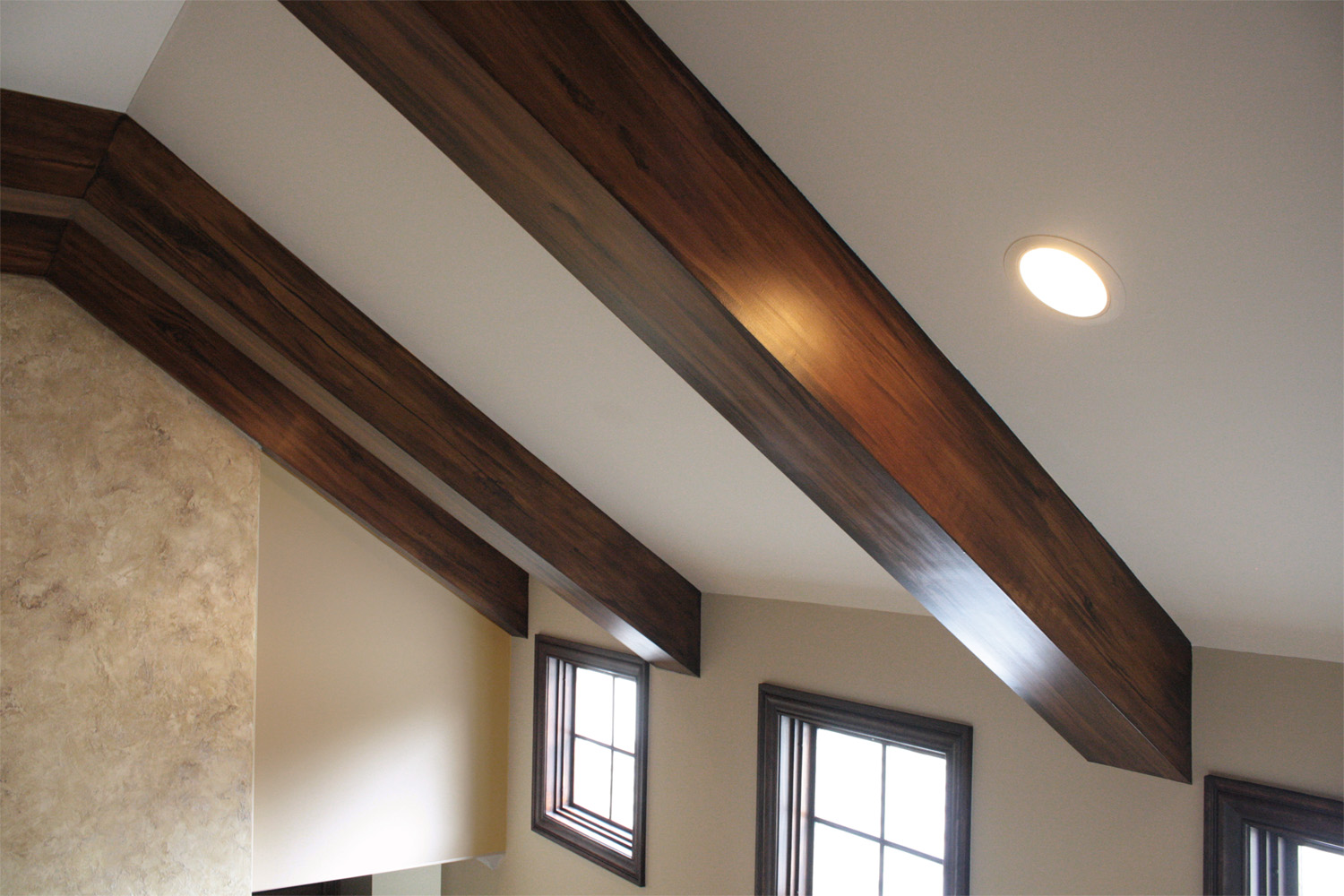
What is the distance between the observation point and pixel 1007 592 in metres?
1.84

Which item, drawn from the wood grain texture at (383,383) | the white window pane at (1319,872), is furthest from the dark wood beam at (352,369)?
the white window pane at (1319,872)

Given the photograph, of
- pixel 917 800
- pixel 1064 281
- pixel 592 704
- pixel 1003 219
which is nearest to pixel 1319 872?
pixel 917 800

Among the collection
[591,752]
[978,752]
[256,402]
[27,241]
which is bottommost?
[591,752]

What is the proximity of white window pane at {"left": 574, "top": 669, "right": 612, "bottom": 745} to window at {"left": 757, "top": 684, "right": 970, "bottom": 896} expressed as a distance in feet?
3.91

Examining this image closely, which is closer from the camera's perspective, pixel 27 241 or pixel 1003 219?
pixel 1003 219

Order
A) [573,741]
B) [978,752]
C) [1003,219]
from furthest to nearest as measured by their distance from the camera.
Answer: [573,741], [978,752], [1003,219]

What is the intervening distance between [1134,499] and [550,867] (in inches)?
139

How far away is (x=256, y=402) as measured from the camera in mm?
3660

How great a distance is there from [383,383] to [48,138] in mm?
1053

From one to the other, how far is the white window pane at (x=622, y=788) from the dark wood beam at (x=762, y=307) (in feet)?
8.12

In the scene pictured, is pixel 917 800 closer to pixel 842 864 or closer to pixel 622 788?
pixel 842 864

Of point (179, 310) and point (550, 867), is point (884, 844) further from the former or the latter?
point (179, 310)

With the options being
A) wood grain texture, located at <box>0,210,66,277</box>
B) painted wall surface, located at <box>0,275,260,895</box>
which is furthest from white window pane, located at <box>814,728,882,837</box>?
wood grain texture, located at <box>0,210,66,277</box>

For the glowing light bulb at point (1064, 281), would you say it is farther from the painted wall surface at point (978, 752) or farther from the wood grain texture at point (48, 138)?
the wood grain texture at point (48, 138)
